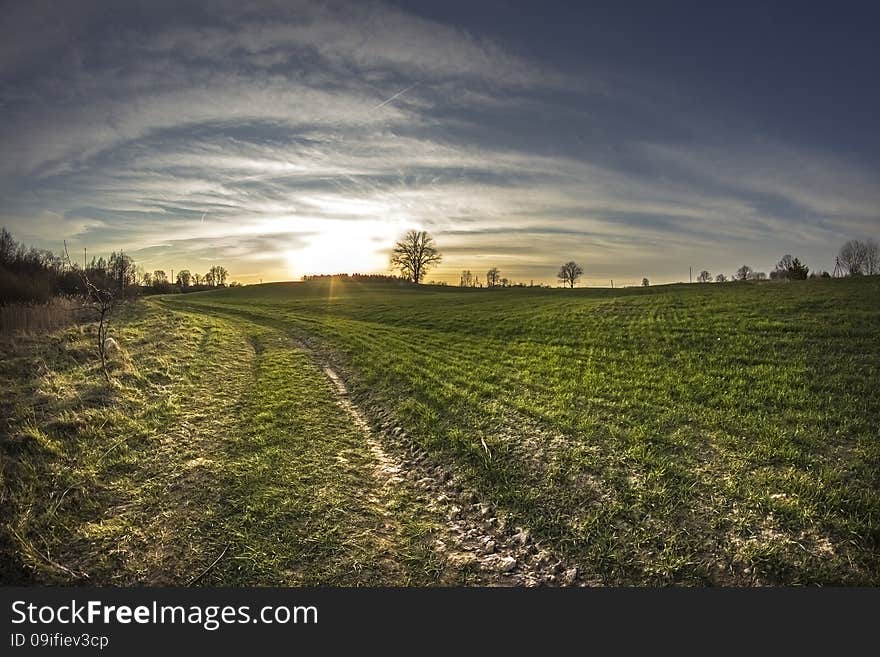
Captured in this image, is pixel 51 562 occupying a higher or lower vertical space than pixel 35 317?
lower

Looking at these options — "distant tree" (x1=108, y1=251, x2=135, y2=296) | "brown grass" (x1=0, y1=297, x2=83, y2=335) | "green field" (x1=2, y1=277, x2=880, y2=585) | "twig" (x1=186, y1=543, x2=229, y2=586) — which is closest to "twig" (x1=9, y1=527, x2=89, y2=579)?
"green field" (x1=2, y1=277, x2=880, y2=585)

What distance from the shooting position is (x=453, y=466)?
9.12m

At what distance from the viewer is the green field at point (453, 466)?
238 inches

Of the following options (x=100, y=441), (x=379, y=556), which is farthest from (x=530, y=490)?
(x=100, y=441)

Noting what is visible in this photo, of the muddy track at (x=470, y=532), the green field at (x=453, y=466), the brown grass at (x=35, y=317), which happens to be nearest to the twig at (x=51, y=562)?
the green field at (x=453, y=466)

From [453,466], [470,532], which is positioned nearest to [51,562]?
[470,532]

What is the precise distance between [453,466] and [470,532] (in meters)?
2.36

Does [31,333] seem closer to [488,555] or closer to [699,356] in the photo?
[488,555]

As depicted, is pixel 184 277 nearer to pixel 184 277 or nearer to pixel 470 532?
pixel 184 277

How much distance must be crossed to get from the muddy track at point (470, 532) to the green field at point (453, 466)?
0.21 ft

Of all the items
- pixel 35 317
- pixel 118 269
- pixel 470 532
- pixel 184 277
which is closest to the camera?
pixel 470 532

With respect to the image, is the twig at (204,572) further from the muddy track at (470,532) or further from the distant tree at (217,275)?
the distant tree at (217,275)

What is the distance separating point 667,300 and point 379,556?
37151 millimetres

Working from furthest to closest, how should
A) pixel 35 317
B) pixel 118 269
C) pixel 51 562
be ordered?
pixel 118 269 → pixel 35 317 → pixel 51 562
